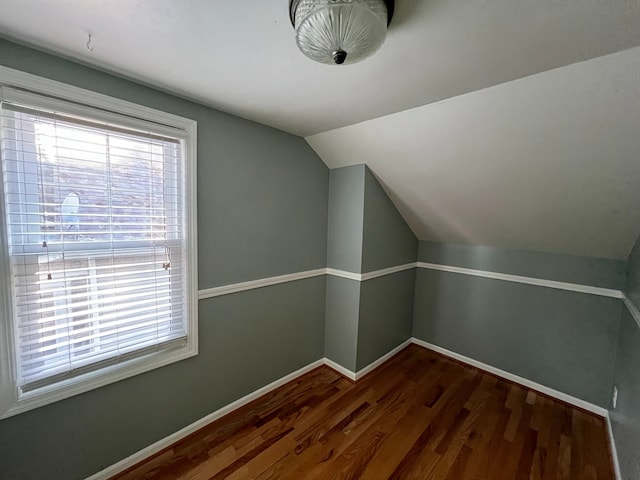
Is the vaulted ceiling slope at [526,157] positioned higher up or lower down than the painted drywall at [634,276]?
higher up

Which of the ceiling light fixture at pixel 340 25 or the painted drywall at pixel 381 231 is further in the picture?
the painted drywall at pixel 381 231

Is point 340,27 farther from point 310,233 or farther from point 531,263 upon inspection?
point 531,263

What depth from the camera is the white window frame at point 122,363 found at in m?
1.13

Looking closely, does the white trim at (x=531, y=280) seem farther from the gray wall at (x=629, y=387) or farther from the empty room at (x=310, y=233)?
the gray wall at (x=629, y=387)

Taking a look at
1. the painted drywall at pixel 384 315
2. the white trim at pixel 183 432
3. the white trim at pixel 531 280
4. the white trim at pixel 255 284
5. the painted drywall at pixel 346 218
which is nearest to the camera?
the white trim at pixel 183 432

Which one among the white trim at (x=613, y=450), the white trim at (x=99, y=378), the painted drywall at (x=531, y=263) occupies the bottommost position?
the white trim at (x=613, y=450)

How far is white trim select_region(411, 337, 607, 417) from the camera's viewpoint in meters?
2.09

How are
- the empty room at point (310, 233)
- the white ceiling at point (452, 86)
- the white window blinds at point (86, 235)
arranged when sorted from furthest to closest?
the white window blinds at point (86, 235) < the empty room at point (310, 233) < the white ceiling at point (452, 86)

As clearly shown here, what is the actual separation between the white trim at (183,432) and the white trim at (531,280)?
186cm

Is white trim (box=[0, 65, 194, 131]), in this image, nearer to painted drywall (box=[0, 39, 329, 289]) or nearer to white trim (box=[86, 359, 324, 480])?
painted drywall (box=[0, 39, 329, 289])

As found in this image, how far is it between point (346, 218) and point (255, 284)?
1008 millimetres

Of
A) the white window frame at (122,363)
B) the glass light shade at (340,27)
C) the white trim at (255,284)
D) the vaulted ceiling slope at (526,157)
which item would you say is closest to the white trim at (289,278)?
the white trim at (255,284)

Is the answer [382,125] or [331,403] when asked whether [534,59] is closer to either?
[382,125]

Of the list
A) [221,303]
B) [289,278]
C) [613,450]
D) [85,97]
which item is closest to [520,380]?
[613,450]
